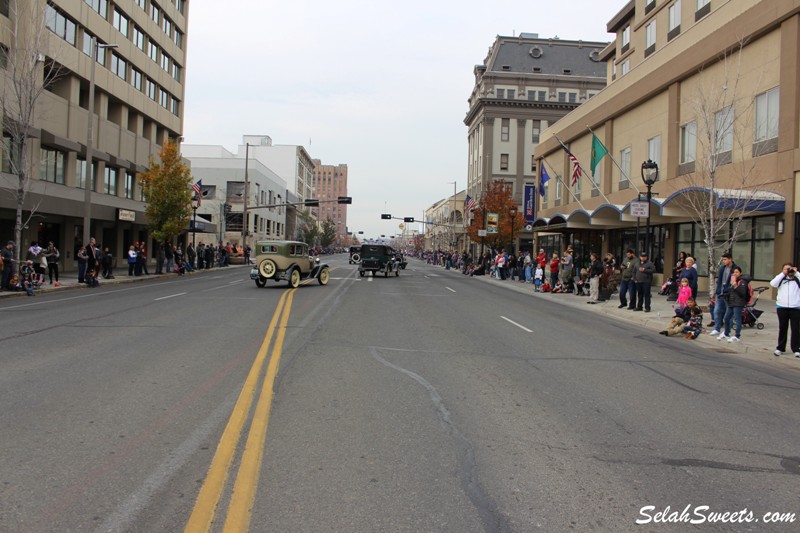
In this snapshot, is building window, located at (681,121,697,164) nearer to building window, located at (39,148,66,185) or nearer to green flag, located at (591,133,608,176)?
green flag, located at (591,133,608,176)

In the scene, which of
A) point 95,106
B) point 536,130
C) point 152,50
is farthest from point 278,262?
point 536,130

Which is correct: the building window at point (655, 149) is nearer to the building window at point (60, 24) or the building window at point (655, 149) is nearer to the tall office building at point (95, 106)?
the tall office building at point (95, 106)

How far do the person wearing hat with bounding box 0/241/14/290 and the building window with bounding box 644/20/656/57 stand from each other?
3462 cm

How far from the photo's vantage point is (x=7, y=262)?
2020 cm

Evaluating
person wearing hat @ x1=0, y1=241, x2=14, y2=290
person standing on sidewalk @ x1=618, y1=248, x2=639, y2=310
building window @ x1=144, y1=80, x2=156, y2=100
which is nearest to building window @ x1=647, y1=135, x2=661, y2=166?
person standing on sidewalk @ x1=618, y1=248, x2=639, y2=310

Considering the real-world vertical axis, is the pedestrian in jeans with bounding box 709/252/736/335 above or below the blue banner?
below

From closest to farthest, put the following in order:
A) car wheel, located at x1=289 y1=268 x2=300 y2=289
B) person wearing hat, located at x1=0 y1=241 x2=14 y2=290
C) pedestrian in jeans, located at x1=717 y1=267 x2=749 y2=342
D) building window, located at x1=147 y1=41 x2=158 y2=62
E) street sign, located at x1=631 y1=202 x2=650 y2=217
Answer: pedestrian in jeans, located at x1=717 y1=267 x2=749 y2=342
street sign, located at x1=631 y1=202 x2=650 y2=217
person wearing hat, located at x1=0 y1=241 x2=14 y2=290
car wheel, located at x1=289 y1=268 x2=300 y2=289
building window, located at x1=147 y1=41 x2=158 y2=62

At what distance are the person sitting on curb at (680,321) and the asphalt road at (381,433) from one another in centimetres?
267

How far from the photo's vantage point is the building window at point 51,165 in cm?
2984

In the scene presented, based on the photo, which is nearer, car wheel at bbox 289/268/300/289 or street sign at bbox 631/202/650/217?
street sign at bbox 631/202/650/217

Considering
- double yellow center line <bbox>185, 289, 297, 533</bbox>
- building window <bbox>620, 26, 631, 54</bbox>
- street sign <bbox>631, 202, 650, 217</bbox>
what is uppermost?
building window <bbox>620, 26, 631, 54</bbox>

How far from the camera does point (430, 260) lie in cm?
9806

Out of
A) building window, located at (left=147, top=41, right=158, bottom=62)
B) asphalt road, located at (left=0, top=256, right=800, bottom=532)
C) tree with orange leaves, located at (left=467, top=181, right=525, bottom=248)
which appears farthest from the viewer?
tree with orange leaves, located at (left=467, top=181, right=525, bottom=248)

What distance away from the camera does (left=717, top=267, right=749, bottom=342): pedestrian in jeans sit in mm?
12297
